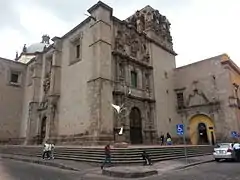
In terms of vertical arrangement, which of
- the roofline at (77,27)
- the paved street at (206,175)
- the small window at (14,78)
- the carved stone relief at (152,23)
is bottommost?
the paved street at (206,175)

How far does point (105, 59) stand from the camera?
20219 mm

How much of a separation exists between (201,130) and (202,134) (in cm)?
49

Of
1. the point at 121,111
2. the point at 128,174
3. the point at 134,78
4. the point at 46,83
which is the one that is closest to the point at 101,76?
the point at 121,111

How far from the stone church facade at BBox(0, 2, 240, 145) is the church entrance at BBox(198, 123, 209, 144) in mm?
114

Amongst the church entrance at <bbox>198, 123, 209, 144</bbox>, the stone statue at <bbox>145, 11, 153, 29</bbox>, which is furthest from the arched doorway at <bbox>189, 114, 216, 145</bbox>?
the stone statue at <bbox>145, 11, 153, 29</bbox>

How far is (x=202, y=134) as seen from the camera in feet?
86.3

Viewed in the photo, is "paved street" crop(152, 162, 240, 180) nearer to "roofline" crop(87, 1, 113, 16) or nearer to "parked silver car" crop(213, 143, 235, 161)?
"parked silver car" crop(213, 143, 235, 161)

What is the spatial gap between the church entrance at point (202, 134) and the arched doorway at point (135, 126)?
816 centimetres

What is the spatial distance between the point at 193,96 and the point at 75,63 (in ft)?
48.2

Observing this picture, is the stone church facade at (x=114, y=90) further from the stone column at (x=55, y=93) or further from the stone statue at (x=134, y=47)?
the stone column at (x=55, y=93)

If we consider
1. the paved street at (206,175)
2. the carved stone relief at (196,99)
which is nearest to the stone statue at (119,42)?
the carved stone relief at (196,99)

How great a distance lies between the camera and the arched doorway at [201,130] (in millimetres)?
25347

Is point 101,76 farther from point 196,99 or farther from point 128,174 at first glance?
point 196,99

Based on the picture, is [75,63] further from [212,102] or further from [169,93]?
[212,102]
